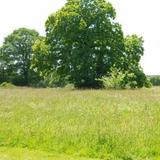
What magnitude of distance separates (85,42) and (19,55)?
34.1 meters

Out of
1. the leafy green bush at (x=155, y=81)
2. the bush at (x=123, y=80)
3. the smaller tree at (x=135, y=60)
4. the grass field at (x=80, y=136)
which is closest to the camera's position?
the grass field at (x=80, y=136)

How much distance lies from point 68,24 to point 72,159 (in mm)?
42008

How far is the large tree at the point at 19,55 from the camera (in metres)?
82.7

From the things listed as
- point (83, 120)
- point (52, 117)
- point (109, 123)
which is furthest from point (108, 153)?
point (52, 117)

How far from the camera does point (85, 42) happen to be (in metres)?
53.2

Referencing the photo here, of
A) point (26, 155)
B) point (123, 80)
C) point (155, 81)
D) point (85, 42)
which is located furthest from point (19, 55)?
point (26, 155)

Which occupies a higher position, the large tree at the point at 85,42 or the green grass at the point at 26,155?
the large tree at the point at 85,42

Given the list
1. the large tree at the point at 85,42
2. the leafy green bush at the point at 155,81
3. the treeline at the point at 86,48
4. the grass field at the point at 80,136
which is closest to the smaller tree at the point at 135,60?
the treeline at the point at 86,48

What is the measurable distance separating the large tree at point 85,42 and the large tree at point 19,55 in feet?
94.0

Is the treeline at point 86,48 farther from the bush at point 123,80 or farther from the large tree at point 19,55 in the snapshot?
the large tree at point 19,55

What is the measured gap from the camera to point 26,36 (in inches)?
3418

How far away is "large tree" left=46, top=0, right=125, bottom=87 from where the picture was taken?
52.1m

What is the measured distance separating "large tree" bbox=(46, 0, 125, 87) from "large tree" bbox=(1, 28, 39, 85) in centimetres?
2865

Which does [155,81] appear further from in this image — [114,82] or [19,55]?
[114,82]
